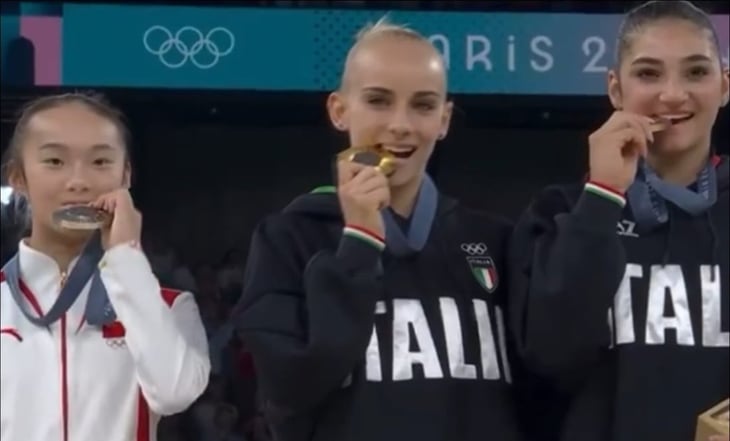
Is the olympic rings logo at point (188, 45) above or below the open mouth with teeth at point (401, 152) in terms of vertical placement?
above

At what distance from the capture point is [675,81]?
186 centimetres

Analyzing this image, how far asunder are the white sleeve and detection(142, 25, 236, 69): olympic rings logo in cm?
191

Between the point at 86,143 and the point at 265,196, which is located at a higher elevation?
the point at 265,196

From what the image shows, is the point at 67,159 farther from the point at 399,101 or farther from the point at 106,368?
the point at 399,101

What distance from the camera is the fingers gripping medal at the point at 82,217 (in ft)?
6.61

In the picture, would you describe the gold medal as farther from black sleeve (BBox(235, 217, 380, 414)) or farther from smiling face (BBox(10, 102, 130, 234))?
smiling face (BBox(10, 102, 130, 234))

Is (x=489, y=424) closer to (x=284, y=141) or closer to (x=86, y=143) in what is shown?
(x=86, y=143)

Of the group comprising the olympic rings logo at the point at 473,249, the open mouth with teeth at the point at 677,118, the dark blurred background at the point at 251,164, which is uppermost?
the dark blurred background at the point at 251,164

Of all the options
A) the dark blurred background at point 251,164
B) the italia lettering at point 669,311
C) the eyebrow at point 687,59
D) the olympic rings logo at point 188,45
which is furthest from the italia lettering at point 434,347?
the dark blurred background at point 251,164

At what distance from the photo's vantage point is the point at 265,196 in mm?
4801

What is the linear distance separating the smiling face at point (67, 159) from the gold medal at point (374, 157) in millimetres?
429

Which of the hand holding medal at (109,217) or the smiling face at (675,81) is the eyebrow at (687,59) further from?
the hand holding medal at (109,217)

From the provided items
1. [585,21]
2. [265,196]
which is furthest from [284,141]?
[585,21]

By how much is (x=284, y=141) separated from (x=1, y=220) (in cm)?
110
